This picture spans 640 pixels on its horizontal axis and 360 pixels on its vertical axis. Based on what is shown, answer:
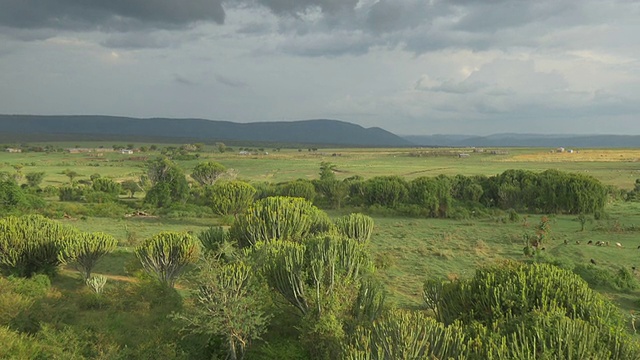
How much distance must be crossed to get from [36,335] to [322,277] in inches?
349

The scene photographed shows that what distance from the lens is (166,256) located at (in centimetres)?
2017

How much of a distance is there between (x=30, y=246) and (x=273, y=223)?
11.7 metres

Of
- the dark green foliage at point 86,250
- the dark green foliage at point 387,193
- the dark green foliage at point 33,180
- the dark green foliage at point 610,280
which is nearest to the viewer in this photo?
the dark green foliage at point 86,250

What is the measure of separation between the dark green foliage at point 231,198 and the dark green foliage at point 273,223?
58.4 ft

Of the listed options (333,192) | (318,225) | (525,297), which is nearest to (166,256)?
(318,225)

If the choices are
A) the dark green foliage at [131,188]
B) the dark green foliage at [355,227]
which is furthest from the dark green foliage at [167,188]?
the dark green foliage at [355,227]

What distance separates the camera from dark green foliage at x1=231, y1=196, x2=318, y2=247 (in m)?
22.5

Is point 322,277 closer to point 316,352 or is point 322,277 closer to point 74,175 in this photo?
point 316,352

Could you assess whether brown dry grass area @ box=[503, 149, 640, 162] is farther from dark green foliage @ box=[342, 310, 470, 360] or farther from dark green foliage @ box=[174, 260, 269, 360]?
dark green foliage @ box=[342, 310, 470, 360]

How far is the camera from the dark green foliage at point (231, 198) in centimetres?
4131

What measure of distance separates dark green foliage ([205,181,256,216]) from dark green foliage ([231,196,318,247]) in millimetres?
17810

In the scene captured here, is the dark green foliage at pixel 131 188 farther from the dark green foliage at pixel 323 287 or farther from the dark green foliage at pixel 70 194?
the dark green foliage at pixel 323 287

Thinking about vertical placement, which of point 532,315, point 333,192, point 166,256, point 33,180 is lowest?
point 33,180

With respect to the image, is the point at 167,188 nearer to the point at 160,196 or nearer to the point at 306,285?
the point at 160,196
